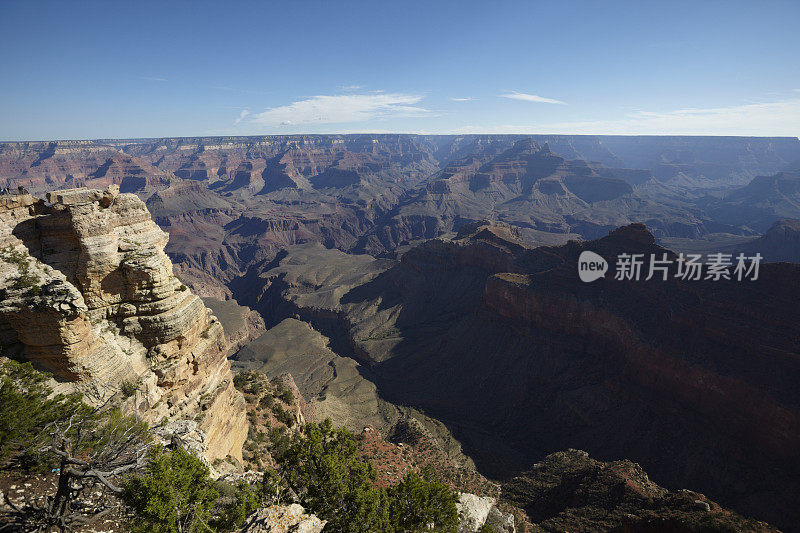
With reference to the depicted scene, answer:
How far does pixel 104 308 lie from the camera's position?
21.3 m

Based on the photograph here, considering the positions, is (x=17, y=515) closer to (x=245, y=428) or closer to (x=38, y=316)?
(x=38, y=316)

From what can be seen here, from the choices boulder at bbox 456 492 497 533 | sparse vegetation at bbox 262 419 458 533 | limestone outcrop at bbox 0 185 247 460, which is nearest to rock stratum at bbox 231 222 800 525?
boulder at bbox 456 492 497 533

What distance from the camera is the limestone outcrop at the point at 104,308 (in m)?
18.0

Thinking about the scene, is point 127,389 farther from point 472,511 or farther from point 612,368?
point 612,368

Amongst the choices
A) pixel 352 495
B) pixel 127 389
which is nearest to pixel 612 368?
pixel 352 495

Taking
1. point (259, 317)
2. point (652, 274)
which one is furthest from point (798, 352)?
point (259, 317)

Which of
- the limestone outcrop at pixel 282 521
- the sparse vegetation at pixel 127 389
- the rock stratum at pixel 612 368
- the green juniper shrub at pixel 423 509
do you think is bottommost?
the rock stratum at pixel 612 368

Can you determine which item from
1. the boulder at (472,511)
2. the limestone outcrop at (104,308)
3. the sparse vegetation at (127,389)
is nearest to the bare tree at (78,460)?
the sparse vegetation at (127,389)

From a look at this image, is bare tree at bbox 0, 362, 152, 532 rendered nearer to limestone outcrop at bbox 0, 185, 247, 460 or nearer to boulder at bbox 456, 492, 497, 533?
limestone outcrop at bbox 0, 185, 247, 460

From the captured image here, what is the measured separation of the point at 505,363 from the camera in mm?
69562

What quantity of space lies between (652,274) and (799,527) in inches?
1404

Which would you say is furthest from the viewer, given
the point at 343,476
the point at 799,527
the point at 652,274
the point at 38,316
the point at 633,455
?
the point at 652,274

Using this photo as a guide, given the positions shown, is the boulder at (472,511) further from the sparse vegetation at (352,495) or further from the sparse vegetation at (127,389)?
the sparse vegetation at (127,389)

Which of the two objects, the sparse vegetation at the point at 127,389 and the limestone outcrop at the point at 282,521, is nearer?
Answer: the limestone outcrop at the point at 282,521
